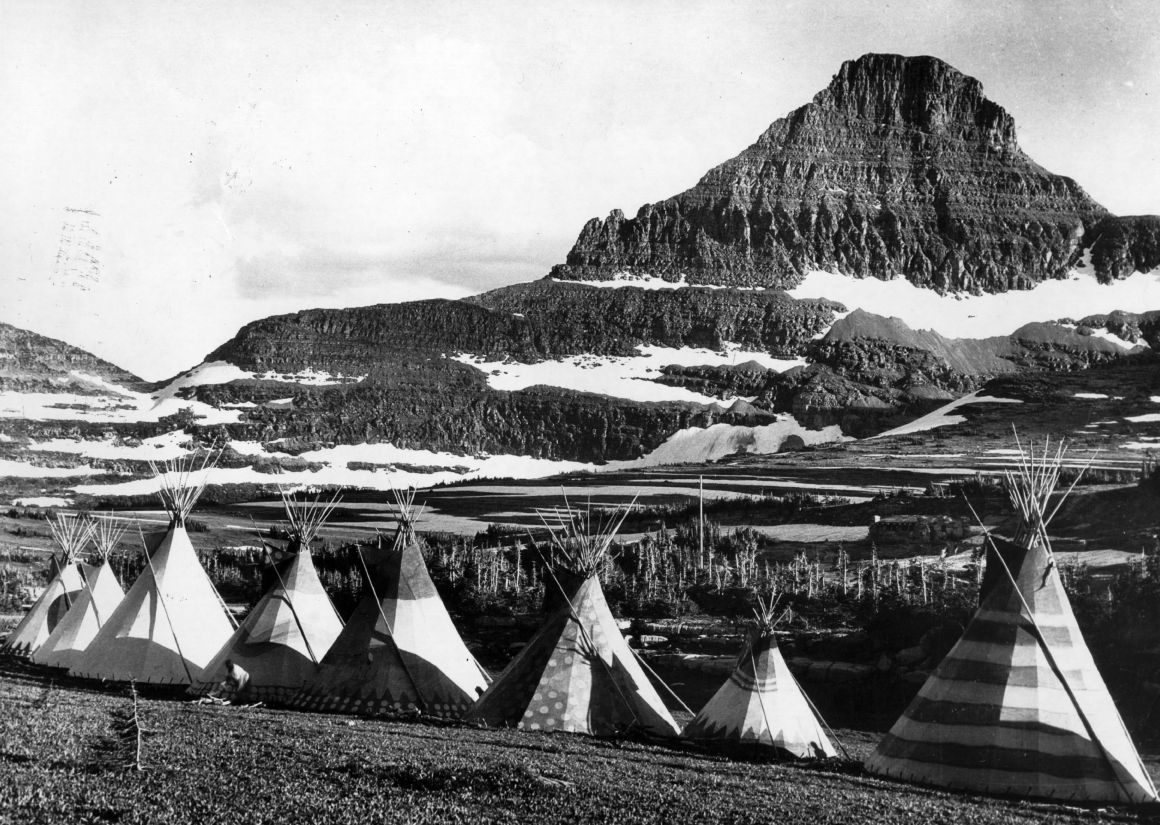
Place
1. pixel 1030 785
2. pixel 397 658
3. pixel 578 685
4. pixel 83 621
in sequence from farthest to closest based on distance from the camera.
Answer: pixel 83 621
pixel 397 658
pixel 578 685
pixel 1030 785

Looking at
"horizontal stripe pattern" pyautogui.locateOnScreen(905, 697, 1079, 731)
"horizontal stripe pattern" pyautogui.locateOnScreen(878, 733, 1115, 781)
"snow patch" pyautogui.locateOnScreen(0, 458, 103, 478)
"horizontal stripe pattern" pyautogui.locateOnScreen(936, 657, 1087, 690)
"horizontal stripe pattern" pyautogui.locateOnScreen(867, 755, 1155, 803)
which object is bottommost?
"horizontal stripe pattern" pyautogui.locateOnScreen(867, 755, 1155, 803)

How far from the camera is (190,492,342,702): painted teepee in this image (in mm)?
41156

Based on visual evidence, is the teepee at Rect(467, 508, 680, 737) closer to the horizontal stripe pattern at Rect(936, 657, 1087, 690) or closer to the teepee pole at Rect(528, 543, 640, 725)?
the teepee pole at Rect(528, 543, 640, 725)

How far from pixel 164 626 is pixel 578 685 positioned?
18.1 meters

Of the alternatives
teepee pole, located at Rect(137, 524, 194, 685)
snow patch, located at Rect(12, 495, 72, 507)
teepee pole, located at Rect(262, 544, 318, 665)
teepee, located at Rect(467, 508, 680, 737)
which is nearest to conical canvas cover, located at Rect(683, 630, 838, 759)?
teepee, located at Rect(467, 508, 680, 737)

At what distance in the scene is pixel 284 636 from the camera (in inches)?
1661

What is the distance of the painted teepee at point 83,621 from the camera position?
166 feet

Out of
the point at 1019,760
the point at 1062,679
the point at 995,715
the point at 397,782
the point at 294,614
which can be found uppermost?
the point at 294,614

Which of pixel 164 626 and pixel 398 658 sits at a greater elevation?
pixel 164 626

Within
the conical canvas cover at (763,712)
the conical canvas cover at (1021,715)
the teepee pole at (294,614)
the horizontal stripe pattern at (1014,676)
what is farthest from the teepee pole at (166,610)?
the horizontal stripe pattern at (1014,676)

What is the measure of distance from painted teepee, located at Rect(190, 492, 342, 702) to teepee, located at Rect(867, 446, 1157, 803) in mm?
20742

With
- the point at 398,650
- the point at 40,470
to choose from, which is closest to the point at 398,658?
the point at 398,650

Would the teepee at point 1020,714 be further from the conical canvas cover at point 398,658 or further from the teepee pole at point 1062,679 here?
the conical canvas cover at point 398,658

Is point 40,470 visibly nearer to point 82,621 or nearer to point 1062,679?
point 82,621
